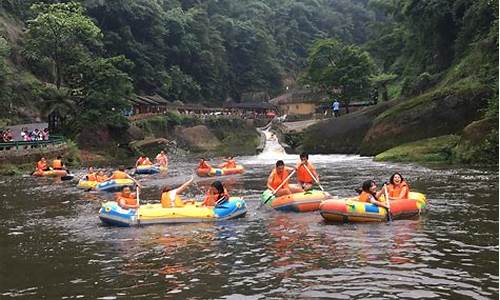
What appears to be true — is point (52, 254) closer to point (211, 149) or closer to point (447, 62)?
point (447, 62)

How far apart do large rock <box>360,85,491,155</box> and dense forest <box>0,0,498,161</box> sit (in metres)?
0.49

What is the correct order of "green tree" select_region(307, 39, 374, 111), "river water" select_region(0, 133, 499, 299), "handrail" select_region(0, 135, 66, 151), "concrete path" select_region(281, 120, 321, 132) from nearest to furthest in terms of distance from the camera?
"river water" select_region(0, 133, 499, 299) → "handrail" select_region(0, 135, 66, 151) → "concrete path" select_region(281, 120, 321, 132) → "green tree" select_region(307, 39, 374, 111)

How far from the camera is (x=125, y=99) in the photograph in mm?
52531

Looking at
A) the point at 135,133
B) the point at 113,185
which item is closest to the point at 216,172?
the point at 113,185

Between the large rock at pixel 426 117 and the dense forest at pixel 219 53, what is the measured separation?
49 centimetres

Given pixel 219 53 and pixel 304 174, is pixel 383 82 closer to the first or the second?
pixel 219 53

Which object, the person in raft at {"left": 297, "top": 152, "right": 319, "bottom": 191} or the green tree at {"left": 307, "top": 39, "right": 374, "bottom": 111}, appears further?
the green tree at {"left": 307, "top": 39, "right": 374, "bottom": 111}

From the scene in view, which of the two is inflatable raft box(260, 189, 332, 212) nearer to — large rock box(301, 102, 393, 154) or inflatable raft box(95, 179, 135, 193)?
inflatable raft box(95, 179, 135, 193)

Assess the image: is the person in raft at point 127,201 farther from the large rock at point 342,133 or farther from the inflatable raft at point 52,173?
the large rock at point 342,133

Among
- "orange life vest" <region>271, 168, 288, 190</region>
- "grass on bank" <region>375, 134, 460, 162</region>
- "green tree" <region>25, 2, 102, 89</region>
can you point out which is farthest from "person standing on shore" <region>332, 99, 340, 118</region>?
"orange life vest" <region>271, 168, 288, 190</region>

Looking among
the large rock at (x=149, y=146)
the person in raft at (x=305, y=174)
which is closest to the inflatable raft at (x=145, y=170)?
the person in raft at (x=305, y=174)

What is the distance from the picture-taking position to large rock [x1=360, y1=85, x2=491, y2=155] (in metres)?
34.1

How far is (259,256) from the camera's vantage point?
11.7 m

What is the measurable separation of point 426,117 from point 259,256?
26.6 metres
